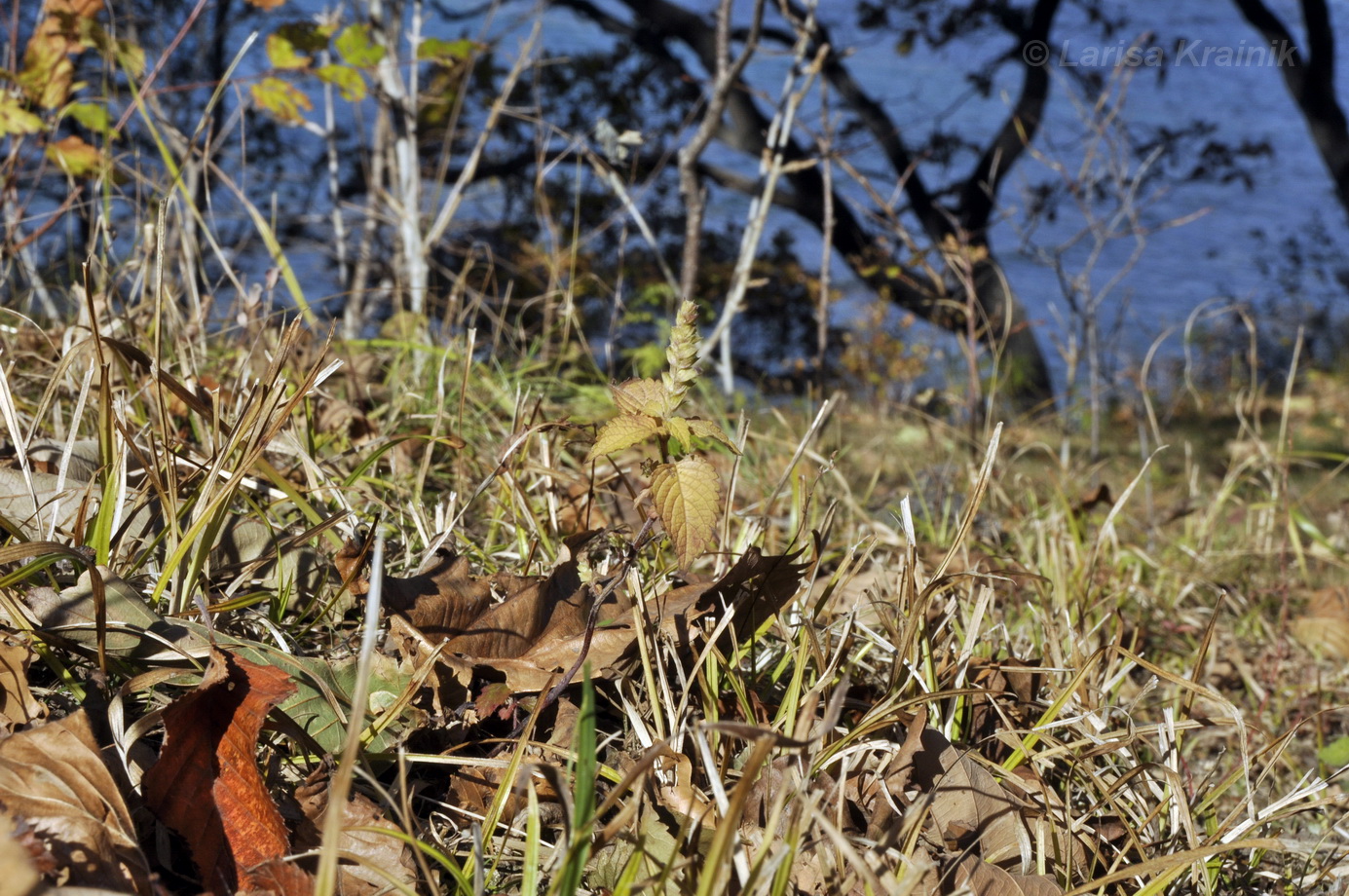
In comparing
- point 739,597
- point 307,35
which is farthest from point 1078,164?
point 739,597

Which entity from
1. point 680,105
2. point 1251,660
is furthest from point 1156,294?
point 1251,660

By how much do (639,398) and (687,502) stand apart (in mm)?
154

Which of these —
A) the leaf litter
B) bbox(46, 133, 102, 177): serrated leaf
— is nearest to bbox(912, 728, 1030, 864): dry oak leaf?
the leaf litter

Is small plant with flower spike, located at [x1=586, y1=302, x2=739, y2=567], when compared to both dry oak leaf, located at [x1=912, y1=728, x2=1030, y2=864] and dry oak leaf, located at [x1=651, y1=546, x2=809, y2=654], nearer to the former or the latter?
dry oak leaf, located at [x1=651, y1=546, x2=809, y2=654]

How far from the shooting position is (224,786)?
0.93 metres

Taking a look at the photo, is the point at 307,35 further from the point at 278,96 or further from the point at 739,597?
the point at 739,597

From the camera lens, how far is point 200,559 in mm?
1182

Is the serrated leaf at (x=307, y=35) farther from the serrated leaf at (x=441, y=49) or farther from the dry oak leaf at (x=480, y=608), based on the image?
the dry oak leaf at (x=480, y=608)

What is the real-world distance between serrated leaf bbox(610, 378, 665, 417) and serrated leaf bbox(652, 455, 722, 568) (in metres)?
0.08

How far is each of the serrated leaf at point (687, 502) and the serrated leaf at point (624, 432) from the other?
1.8 inches

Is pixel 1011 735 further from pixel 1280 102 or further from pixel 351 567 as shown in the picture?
pixel 1280 102

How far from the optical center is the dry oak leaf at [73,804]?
824mm

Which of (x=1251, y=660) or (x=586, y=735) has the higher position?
(x=586, y=735)

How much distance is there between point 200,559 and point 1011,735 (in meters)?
0.99
